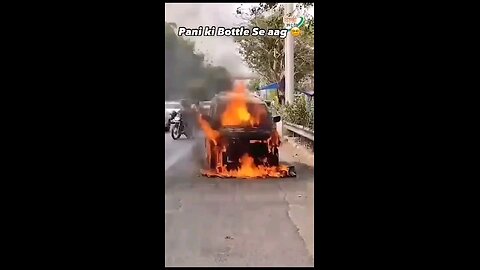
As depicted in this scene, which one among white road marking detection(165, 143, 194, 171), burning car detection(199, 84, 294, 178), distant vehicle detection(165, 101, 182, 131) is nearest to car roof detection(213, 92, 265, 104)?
burning car detection(199, 84, 294, 178)

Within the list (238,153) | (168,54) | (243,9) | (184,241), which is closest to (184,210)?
(184,241)

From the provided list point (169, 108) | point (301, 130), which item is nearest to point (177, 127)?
point (169, 108)

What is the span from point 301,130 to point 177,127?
0.79m

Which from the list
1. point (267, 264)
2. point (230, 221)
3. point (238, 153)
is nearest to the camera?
point (267, 264)

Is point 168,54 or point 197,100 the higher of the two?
point 168,54

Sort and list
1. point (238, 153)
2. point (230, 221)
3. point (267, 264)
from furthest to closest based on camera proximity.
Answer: point (238, 153) → point (230, 221) → point (267, 264)

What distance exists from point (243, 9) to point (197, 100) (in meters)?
0.66

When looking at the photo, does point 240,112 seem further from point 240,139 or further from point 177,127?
point 177,127

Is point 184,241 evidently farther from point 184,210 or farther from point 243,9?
point 243,9

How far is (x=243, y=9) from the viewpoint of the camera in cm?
298

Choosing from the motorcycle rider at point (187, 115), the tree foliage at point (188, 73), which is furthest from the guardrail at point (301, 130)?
the motorcycle rider at point (187, 115)

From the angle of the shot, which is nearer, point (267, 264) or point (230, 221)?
point (267, 264)

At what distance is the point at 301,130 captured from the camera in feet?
9.93

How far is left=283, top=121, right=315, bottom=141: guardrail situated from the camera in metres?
2.96
